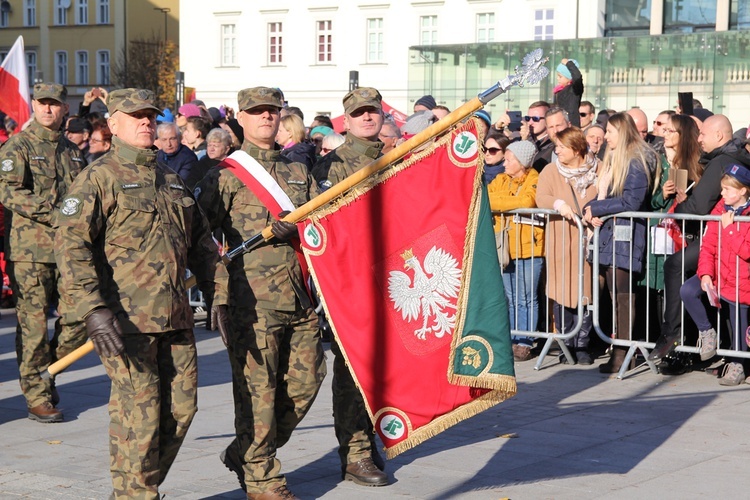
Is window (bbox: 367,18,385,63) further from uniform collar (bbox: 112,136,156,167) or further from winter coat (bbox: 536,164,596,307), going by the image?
uniform collar (bbox: 112,136,156,167)

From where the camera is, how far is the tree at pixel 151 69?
61.9 metres

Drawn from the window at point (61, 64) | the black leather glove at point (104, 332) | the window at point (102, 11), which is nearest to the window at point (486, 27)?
the window at point (102, 11)

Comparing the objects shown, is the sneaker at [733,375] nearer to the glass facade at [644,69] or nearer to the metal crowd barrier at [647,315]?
the metal crowd barrier at [647,315]

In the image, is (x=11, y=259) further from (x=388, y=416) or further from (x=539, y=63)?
(x=539, y=63)

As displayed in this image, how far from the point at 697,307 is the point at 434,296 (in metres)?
4.46

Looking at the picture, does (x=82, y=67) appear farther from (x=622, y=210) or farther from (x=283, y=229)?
(x=283, y=229)

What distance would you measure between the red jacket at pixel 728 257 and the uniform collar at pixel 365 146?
385cm

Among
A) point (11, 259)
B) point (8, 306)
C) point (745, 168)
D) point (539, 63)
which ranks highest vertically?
point (539, 63)

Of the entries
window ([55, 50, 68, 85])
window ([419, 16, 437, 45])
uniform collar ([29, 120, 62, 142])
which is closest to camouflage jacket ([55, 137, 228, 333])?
uniform collar ([29, 120, 62, 142])

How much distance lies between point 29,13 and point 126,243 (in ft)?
223

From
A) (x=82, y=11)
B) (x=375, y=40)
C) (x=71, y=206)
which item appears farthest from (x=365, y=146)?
(x=82, y=11)

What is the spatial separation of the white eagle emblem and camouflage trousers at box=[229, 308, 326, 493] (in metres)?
0.62

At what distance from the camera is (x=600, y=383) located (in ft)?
33.9

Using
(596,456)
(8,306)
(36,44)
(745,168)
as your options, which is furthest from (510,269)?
(36,44)
